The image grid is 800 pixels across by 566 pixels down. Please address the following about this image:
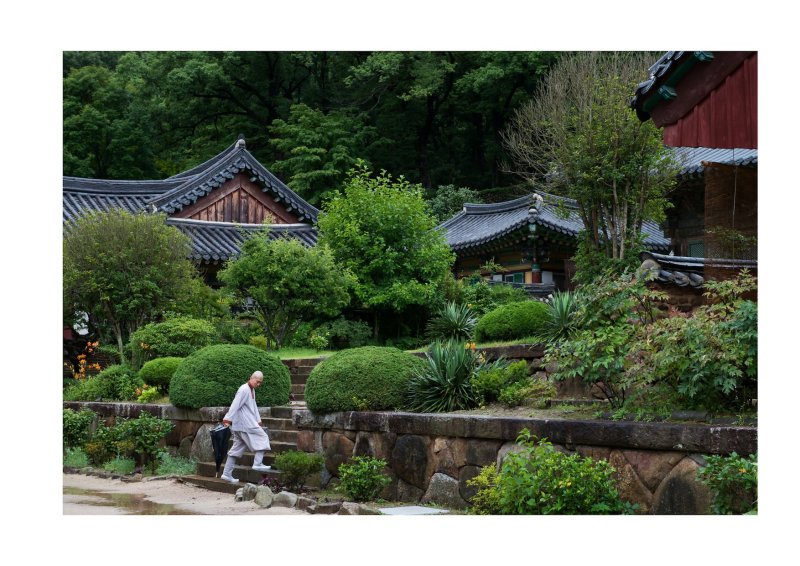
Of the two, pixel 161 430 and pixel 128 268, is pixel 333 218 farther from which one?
pixel 161 430

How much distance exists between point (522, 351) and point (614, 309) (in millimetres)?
3820

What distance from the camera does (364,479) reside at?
1001 centimetres

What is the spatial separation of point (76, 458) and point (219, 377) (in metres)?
2.74

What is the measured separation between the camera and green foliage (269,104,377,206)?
33.0m

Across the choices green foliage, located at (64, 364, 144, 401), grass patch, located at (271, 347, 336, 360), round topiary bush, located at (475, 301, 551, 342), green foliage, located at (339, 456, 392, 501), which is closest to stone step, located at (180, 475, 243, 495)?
green foliage, located at (339, 456, 392, 501)

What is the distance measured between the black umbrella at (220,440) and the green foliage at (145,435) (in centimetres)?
158

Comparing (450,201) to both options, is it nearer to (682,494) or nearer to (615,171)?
(615,171)

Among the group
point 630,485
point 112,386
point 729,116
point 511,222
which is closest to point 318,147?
point 511,222

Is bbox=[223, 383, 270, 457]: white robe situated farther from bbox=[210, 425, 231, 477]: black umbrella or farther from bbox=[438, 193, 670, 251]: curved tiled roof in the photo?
bbox=[438, 193, 670, 251]: curved tiled roof

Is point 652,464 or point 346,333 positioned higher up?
point 346,333

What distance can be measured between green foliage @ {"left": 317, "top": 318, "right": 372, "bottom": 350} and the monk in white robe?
937 cm

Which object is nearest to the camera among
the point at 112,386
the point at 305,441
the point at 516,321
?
the point at 305,441

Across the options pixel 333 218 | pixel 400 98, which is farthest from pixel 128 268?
pixel 400 98

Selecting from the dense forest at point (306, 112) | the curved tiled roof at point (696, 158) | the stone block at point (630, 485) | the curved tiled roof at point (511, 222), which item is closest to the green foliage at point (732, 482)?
the stone block at point (630, 485)
